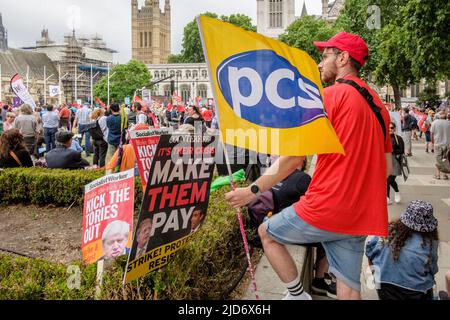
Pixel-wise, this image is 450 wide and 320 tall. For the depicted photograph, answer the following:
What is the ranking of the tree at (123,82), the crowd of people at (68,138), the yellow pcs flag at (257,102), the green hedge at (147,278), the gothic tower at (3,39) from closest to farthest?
the yellow pcs flag at (257,102) → the green hedge at (147,278) → the crowd of people at (68,138) → the tree at (123,82) → the gothic tower at (3,39)

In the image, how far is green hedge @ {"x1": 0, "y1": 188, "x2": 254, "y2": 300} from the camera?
3168 millimetres

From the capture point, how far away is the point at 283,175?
283 centimetres

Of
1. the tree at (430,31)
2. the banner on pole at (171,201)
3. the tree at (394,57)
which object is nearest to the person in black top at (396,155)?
the tree at (430,31)

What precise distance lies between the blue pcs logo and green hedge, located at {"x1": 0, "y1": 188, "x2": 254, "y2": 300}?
1366 millimetres

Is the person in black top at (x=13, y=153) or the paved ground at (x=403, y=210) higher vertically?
the person in black top at (x=13, y=153)

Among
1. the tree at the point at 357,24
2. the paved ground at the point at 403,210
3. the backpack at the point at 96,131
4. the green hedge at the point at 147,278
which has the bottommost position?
the paved ground at the point at 403,210

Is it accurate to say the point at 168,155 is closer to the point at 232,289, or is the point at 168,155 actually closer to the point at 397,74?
the point at 232,289

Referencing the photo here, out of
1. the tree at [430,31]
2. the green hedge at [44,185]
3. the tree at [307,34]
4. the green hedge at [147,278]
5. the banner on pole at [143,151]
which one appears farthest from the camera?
the tree at [307,34]

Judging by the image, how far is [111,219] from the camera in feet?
11.1

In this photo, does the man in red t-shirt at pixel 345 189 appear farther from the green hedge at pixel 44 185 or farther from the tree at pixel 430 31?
the tree at pixel 430 31

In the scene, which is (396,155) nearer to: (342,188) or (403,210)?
(403,210)

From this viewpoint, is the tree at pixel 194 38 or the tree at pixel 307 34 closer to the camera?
the tree at pixel 307 34

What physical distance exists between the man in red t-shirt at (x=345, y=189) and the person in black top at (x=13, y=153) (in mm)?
7185

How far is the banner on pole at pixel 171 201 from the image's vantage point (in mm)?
3059
